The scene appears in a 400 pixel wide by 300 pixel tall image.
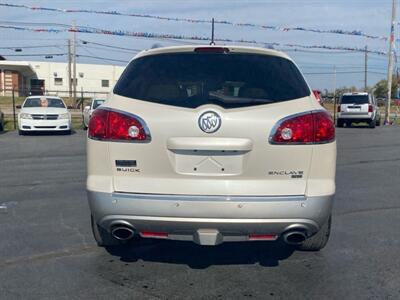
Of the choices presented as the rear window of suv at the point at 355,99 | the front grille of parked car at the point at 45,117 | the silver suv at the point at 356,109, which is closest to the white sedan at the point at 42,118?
the front grille of parked car at the point at 45,117

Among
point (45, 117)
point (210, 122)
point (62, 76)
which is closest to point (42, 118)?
point (45, 117)

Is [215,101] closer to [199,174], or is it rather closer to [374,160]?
[199,174]

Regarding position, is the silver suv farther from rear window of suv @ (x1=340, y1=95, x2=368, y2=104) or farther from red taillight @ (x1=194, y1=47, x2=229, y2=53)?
red taillight @ (x1=194, y1=47, x2=229, y2=53)

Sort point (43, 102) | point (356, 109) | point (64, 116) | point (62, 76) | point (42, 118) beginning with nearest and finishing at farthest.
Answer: point (42, 118) → point (64, 116) → point (43, 102) → point (356, 109) → point (62, 76)

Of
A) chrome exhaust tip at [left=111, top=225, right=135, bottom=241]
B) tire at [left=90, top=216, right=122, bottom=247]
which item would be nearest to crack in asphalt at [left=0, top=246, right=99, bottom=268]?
tire at [left=90, top=216, right=122, bottom=247]

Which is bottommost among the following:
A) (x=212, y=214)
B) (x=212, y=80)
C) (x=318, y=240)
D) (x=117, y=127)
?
(x=318, y=240)

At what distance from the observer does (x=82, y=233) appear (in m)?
5.41

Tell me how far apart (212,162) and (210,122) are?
0.93ft

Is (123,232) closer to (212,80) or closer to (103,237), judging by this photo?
(103,237)

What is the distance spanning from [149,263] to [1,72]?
54.6 meters

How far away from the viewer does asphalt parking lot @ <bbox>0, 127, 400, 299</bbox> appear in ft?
12.9

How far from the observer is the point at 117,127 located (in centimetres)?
376

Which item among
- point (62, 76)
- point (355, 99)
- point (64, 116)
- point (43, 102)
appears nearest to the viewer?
point (64, 116)

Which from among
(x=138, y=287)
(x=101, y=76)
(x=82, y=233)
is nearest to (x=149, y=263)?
(x=138, y=287)
